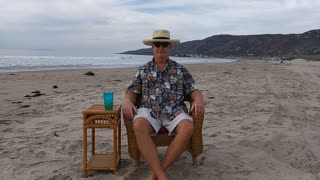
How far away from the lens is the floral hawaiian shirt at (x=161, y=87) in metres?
3.98

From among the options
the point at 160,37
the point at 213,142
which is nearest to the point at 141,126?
the point at 160,37

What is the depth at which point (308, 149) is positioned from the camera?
4574 mm

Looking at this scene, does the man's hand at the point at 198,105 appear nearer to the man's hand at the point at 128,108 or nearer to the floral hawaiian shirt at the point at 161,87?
the floral hawaiian shirt at the point at 161,87

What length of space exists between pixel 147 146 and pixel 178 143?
0.31 metres

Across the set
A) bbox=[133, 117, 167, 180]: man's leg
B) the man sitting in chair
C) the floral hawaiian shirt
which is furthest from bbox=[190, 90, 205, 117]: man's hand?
bbox=[133, 117, 167, 180]: man's leg

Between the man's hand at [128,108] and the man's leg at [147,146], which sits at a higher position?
the man's hand at [128,108]

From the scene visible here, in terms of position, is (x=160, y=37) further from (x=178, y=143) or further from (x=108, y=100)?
(x=178, y=143)

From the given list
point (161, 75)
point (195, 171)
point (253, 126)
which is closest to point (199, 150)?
point (195, 171)

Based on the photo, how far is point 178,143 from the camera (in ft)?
11.7

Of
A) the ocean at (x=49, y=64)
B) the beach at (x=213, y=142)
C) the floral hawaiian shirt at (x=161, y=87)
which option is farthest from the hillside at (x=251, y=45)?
the floral hawaiian shirt at (x=161, y=87)

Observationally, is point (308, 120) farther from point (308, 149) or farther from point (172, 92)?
point (172, 92)

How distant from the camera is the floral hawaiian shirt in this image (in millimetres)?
3982

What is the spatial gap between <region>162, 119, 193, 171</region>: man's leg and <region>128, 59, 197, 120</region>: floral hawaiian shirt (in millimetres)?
336

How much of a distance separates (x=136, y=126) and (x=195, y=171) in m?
0.86
